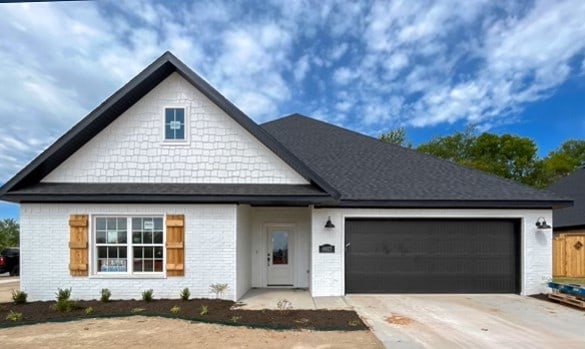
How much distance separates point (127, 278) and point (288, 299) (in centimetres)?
430

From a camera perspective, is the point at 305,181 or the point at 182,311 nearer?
the point at 182,311

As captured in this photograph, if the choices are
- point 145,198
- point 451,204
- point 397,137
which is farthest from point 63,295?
point 397,137

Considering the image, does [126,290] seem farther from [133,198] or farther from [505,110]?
[505,110]

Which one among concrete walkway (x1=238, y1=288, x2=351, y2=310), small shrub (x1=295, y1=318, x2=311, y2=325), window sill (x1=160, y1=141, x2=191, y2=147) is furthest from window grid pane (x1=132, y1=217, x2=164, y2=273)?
small shrub (x1=295, y1=318, x2=311, y2=325)

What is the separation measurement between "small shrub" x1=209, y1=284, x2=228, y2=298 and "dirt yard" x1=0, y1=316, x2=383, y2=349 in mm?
1878

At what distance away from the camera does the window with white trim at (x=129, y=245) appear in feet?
32.1

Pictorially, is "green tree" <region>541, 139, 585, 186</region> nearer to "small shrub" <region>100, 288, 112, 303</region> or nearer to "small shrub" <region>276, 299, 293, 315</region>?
"small shrub" <region>276, 299, 293, 315</region>

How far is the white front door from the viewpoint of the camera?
1219 centimetres

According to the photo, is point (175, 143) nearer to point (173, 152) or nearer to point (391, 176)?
point (173, 152)

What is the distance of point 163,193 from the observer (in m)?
9.49

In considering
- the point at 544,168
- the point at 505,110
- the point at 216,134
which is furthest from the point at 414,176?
the point at 544,168

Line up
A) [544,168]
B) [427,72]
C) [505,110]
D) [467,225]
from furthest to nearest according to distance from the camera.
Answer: [544,168]
[505,110]
[427,72]
[467,225]

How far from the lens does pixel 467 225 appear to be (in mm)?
11070

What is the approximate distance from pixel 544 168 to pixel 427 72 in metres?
24.6
